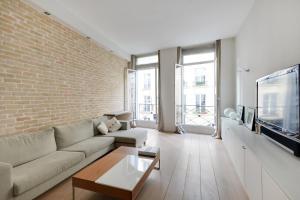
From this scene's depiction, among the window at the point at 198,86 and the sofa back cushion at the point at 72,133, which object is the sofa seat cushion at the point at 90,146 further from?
the window at the point at 198,86

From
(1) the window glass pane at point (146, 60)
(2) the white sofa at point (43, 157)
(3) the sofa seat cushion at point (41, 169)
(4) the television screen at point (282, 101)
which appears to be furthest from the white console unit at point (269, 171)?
(1) the window glass pane at point (146, 60)

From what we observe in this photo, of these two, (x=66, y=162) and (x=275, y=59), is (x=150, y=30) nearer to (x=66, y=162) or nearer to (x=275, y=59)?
(x=275, y=59)

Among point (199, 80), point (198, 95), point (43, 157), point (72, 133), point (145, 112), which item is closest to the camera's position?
point (43, 157)

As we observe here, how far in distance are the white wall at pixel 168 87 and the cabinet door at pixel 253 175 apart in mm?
3369

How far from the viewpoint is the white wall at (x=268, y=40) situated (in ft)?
5.30

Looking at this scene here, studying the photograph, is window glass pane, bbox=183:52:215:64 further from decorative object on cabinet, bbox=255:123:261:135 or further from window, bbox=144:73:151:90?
decorative object on cabinet, bbox=255:123:261:135

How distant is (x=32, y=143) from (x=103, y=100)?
7.34 feet

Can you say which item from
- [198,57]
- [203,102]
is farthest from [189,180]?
[198,57]

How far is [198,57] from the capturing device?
493cm

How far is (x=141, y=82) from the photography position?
6086mm

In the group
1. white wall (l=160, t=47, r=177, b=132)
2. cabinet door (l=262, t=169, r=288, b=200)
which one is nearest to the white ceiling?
white wall (l=160, t=47, r=177, b=132)

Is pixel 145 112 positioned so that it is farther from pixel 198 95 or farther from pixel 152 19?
pixel 152 19

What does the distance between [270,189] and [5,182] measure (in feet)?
7.65

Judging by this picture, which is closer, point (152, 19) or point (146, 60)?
point (152, 19)
